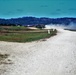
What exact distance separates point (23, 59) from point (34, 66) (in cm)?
276

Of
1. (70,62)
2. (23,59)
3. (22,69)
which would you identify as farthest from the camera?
(23,59)

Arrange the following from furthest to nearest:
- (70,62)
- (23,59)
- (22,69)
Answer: (23,59) → (70,62) → (22,69)

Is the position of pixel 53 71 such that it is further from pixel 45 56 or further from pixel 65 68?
pixel 45 56

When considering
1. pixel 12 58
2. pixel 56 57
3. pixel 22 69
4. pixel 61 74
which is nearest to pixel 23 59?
pixel 12 58

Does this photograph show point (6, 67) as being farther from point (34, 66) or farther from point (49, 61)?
point (49, 61)

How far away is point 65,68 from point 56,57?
12.3 ft

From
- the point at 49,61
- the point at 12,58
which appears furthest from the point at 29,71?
the point at 12,58

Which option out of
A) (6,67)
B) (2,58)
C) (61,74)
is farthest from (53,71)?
(2,58)

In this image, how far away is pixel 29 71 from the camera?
45.8 ft

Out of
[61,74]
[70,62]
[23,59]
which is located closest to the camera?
[61,74]

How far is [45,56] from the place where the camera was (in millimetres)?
18953

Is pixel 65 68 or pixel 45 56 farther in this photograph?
pixel 45 56

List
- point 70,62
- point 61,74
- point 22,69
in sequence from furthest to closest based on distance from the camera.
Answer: point 70,62 → point 22,69 → point 61,74

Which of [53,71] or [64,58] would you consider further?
[64,58]
